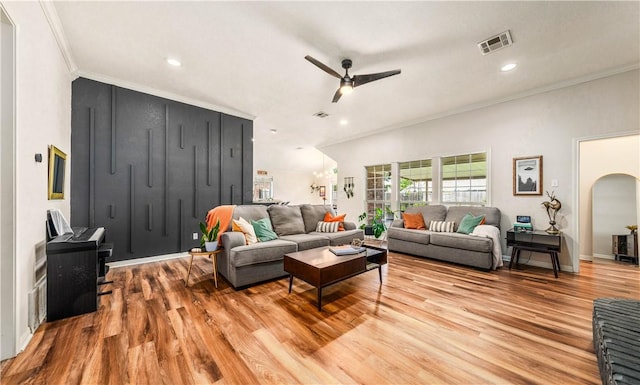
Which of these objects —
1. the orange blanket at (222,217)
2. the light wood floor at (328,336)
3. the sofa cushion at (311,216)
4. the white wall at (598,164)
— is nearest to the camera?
the light wood floor at (328,336)

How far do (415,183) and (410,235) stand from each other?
160cm

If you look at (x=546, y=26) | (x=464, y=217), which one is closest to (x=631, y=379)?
(x=546, y=26)

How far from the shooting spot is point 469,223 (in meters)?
4.06

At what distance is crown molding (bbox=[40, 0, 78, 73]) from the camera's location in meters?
2.18

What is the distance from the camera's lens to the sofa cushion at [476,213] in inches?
160

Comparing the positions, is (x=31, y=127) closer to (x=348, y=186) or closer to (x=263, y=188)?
(x=348, y=186)

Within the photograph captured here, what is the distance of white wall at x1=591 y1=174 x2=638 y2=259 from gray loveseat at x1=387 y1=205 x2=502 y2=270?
217 centimetres

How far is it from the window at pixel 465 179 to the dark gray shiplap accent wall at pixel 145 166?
14.7 ft

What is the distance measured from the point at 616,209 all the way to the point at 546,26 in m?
4.18

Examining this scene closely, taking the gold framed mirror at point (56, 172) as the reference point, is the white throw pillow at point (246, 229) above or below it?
below

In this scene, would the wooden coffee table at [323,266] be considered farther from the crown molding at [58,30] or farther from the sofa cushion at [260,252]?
the crown molding at [58,30]

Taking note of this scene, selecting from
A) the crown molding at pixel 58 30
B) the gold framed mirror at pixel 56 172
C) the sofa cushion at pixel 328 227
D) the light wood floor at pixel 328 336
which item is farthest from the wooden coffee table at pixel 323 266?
the crown molding at pixel 58 30

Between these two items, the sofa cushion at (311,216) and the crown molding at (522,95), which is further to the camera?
the sofa cushion at (311,216)

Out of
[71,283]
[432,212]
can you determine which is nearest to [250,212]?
[71,283]
